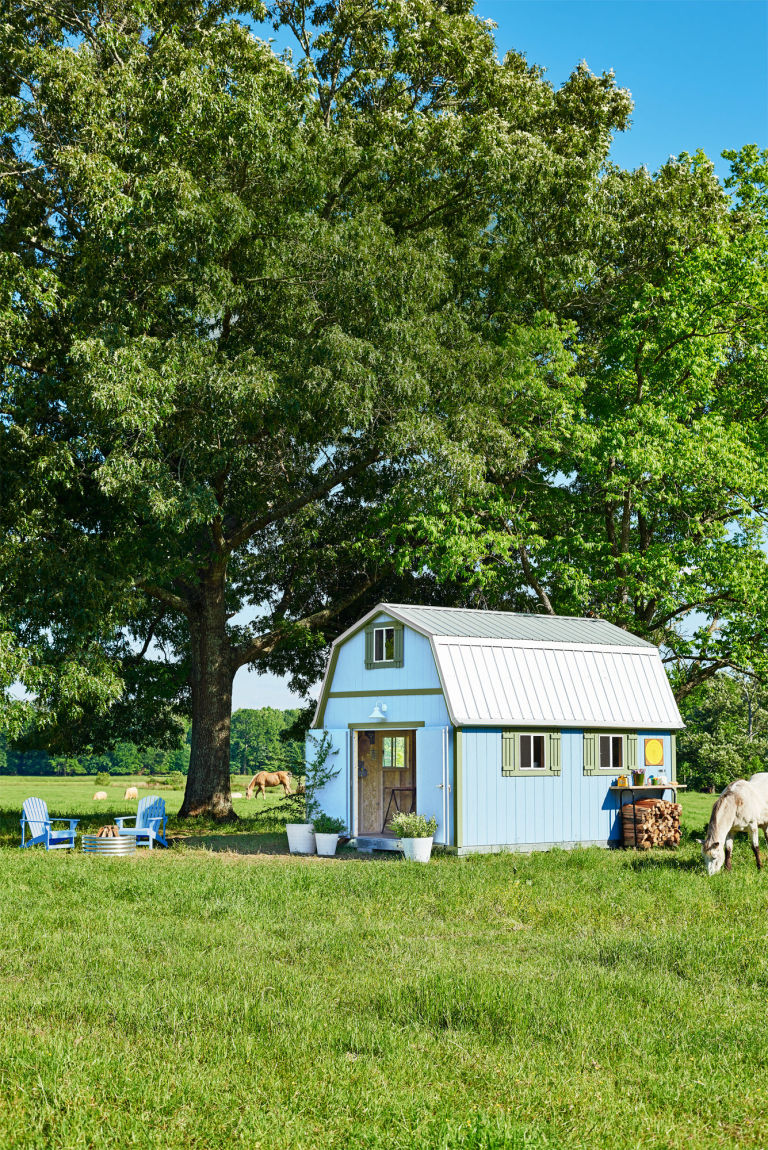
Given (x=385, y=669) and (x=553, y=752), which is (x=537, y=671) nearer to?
(x=553, y=752)

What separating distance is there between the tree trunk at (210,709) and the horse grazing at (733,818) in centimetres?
1327

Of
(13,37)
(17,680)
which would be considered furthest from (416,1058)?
(13,37)

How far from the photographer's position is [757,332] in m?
28.3

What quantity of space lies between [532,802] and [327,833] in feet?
12.1

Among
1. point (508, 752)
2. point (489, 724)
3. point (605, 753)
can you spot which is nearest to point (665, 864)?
point (508, 752)

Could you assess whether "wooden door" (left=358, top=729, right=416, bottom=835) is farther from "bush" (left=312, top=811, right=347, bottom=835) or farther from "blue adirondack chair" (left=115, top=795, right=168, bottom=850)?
"blue adirondack chair" (left=115, top=795, right=168, bottom=850)

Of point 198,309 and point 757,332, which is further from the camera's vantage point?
point 757,332

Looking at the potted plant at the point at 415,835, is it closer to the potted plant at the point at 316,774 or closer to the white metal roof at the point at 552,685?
the white metal roof at the point at 552,685

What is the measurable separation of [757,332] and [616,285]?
4285 mm

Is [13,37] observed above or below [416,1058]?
above

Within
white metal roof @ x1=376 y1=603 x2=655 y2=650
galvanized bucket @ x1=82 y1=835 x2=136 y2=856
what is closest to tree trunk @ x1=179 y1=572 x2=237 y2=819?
white metal roof @ x1=376 y1=603 x2=655 y2=650

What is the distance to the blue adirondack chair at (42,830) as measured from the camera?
19578 millimetres

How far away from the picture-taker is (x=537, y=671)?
1997 cm

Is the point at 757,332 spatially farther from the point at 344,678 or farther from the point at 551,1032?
the point at 551,1032
